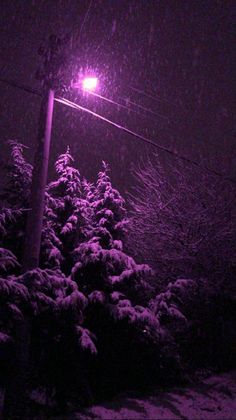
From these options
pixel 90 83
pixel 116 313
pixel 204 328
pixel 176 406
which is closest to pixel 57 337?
pixel 116 313

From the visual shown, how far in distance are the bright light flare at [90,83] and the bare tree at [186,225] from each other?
7.53 metres

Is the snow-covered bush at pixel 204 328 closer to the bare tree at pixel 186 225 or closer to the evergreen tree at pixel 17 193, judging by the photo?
the bare tree at pixel 186 225

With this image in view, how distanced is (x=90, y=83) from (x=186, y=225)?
848 centimetres

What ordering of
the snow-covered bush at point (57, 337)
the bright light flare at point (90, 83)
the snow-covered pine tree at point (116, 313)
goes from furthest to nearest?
the snow-covered pine tree at point (116, 313) → the bright light flare at point (90, 83) → the snow-covered bush at point (57, 337)

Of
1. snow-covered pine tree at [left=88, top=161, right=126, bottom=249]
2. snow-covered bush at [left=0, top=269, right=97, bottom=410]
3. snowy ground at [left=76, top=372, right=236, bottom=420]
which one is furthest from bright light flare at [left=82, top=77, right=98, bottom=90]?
snowy ground at [left=76, top=372, right=236, bottom=420]

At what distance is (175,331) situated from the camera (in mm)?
12695

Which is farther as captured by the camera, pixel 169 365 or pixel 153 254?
pixel 153 254

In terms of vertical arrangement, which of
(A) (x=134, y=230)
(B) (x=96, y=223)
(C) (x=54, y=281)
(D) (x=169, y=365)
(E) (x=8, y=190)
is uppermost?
(A) (x=134, y=230)

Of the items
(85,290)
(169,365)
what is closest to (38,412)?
(85,290)

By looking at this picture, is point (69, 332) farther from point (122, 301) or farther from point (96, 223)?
point (96, 223)

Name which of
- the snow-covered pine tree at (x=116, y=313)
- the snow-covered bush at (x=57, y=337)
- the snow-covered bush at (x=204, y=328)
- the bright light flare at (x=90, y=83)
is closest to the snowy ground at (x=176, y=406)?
the snow-covered pine tree at (x=116, y=313)

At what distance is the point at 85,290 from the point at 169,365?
11.0ft

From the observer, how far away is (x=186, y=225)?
50.8 ft

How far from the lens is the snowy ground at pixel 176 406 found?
311 inches
